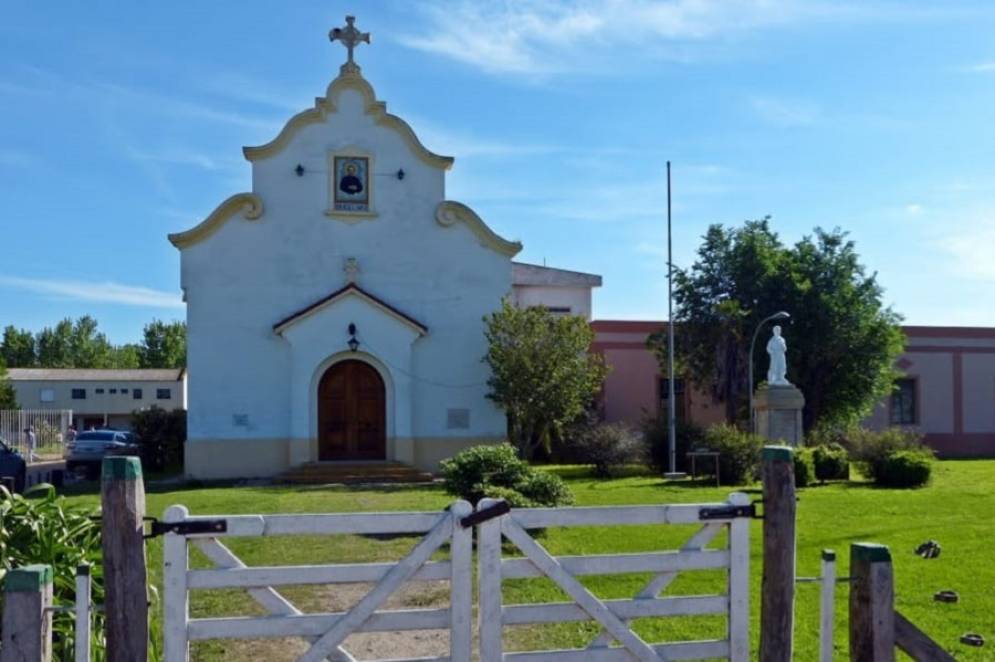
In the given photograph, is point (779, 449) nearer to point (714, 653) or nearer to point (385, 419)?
point (714, 653)

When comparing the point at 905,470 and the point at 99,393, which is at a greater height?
the point at 99,393

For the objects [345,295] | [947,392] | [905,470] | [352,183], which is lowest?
[905,470]

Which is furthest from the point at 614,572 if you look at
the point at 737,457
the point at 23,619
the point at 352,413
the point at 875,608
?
the point at 352,413

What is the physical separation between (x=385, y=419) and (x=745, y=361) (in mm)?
12365

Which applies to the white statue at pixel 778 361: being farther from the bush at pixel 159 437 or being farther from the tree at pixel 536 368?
the bush at pixel 159 437

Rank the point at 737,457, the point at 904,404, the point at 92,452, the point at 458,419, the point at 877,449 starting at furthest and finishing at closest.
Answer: the point at 904,404 < the point at 92,452 < the point at 458,419 < the point at 877,449 < the point at 737,457

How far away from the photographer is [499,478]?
12.8 metres

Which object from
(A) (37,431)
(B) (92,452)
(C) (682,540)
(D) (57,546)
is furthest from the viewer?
(A) (37,431)

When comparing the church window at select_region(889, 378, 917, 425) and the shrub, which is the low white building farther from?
the shrub

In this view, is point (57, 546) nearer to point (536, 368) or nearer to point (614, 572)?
point (614, 572)

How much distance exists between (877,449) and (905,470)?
4.26ft

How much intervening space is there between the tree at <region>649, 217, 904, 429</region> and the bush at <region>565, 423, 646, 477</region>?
6599 mm

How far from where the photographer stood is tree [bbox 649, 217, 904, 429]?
1241 inches

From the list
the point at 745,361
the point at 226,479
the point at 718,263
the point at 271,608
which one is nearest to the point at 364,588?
the point at 271,608
